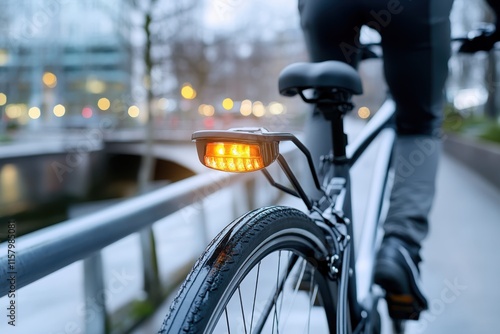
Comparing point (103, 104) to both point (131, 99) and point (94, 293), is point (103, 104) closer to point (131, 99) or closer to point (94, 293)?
point (131, 99)

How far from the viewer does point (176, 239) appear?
4.21 m

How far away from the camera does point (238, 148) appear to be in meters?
1.08

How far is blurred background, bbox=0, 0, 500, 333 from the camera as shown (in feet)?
18.2

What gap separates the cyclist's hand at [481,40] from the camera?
232 centimetres

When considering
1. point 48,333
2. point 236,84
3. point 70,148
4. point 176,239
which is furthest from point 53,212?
point 236,84

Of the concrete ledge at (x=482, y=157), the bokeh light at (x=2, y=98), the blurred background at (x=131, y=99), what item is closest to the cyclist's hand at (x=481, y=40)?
the blurred background at (x=131, y=99)

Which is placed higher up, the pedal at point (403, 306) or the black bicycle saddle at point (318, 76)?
the black bicycle saddle at point (318, 76)

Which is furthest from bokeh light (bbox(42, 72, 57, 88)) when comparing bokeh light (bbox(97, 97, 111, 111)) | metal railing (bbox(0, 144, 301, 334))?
metal railing (bbox(0, 144, 301, 334))

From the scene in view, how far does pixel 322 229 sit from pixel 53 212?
1447 centimetres

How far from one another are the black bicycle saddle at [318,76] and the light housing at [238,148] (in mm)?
→ 379

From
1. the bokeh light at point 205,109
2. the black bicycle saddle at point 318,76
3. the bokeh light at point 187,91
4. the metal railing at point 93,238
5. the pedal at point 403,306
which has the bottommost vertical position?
the pedal at point 403,306

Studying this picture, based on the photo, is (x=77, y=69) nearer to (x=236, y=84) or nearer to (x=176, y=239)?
(x=236, y=84)

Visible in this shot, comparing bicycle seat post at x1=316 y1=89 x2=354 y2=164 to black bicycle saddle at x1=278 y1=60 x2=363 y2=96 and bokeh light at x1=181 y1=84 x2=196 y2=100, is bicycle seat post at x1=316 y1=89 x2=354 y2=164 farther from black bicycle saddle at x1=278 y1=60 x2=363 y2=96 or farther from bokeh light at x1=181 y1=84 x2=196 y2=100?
bokeh light at x1=181 y1=84 x2=196 y2=100

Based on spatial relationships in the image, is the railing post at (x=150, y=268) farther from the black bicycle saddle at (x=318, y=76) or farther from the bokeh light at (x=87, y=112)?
the bokeh light at (x=87, y=112)
